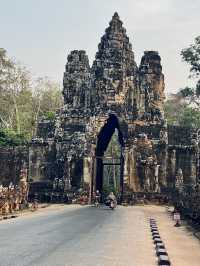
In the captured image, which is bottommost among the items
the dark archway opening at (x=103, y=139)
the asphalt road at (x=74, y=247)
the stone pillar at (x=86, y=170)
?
the asphalt road at (x=74, y=247)

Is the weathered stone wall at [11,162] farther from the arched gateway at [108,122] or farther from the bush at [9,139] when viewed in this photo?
the bush at [9,139]

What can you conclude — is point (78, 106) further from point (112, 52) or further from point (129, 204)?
point (129, 204)

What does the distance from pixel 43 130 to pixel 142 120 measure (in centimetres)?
781

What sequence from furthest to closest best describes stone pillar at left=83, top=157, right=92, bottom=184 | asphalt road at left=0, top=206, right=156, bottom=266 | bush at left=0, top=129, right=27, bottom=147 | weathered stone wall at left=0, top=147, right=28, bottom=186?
bush at left=0, top=129, right=27, bottom=147 → weathered stone wall at left=0, top=147, right=28, bottom=186 → stone pillar at left=83, top=157, right=92, bottom=184 → asphalt road at left=0, top=206, right=156, bottom=266

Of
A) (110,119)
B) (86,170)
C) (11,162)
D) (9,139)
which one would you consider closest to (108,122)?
(110,119)

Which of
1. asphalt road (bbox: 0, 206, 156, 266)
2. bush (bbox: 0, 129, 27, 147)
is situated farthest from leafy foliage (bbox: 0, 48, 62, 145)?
asphalt road (bbox: 0, 206, 156, 266)

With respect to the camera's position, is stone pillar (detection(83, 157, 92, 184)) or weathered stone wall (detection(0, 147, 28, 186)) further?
weathered stone wall (detection(0, 147, 28, 186))

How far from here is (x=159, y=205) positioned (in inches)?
1383

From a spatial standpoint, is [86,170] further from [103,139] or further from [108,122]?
[103,139]

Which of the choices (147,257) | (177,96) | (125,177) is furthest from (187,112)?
(147,257)

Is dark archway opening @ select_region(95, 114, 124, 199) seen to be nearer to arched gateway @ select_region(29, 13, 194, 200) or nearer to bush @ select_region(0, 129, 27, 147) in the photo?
arched gateway @ select_region(29, 13, 194, 200)

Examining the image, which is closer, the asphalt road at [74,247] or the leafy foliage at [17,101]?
the asphalt road at [74,247]

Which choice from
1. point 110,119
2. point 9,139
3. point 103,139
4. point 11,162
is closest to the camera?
point 11,162

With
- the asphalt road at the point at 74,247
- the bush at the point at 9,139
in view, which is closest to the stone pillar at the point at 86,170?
the bush at the point at 9,139
